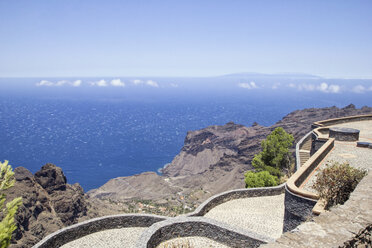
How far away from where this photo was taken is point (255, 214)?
18281mm

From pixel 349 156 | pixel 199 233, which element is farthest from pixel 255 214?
pixel 349 156

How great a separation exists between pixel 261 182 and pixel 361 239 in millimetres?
18950

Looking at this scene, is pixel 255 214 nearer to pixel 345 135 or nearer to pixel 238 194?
pixel 238 194

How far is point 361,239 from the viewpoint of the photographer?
664cm

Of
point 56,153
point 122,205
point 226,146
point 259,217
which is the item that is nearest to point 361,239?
point 259,217

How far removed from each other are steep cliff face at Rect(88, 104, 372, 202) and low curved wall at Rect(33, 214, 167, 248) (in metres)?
55.8

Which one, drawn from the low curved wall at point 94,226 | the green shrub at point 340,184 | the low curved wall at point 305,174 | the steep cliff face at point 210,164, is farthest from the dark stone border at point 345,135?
the steep cliff face at point 210,164

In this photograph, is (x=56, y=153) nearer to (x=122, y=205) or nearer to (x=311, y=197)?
(x=122, y=205)

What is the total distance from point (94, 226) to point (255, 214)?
9.89 m

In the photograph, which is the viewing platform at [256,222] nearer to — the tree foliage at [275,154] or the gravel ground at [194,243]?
the gravel ground at [194,243]

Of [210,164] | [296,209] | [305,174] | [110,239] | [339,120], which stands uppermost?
[339,120]

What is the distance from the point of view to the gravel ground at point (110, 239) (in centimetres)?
1622

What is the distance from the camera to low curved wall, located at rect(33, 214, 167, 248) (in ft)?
52.9

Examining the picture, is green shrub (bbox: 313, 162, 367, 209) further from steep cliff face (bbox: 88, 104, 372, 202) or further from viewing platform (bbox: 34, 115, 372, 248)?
steep cliff face (bbox: 88, 104, 372, 202)
